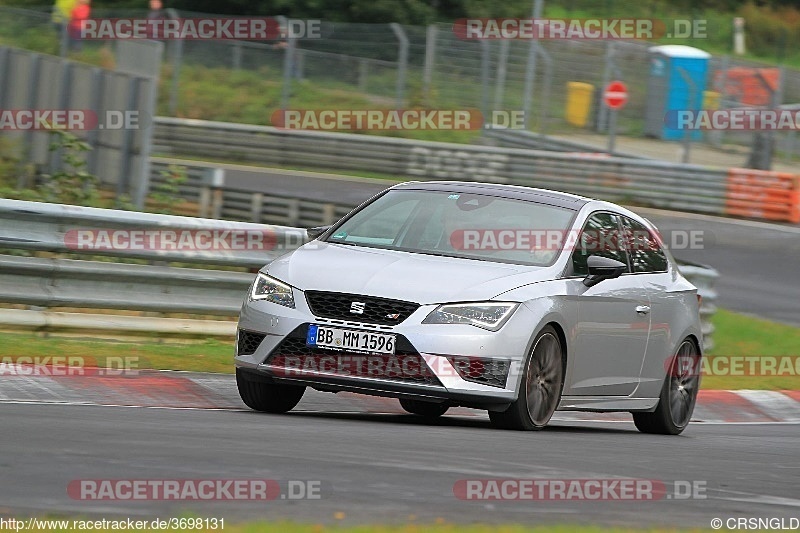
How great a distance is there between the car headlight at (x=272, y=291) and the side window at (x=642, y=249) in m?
2.72

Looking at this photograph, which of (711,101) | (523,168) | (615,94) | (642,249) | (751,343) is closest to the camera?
(642,249)

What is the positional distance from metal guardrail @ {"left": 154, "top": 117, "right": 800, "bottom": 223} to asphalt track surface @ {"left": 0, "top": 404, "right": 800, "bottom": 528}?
18768 millimetres

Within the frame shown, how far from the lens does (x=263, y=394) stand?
32.2 ft

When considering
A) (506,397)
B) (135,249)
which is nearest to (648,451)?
(506,397)

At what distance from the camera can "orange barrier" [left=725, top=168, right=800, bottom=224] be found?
28.4 metres

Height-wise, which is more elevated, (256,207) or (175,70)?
(175,70)

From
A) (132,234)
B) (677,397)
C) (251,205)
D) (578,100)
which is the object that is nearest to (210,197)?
(251,205)

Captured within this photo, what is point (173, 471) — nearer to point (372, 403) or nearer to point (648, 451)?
point (648, 451)

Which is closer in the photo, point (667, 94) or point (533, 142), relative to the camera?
point (667, 94)

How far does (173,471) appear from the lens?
6.59 m

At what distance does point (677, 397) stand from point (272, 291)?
11.6 ft

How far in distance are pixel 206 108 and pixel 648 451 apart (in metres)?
26.4

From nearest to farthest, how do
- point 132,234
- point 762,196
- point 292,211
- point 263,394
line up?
point 263,394, point 132,234, point 292,211, point 762,196

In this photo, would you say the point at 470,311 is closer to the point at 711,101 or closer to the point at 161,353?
the point at 161,353
